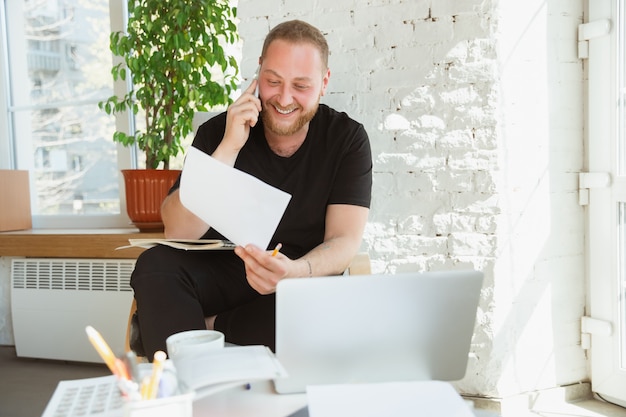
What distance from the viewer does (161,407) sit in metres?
0.60

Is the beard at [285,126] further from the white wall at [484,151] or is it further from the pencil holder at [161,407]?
the pencil holder at [161,407]

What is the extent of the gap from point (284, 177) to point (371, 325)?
93cm

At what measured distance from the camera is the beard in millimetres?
1684

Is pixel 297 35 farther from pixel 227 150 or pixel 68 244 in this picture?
pixel 68 244

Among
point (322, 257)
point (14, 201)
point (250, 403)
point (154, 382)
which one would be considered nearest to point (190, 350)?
point (250, 403)

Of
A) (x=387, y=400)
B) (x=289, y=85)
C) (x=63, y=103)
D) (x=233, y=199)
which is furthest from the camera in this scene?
(x=63, y=103)

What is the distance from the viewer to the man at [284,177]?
1510 mm

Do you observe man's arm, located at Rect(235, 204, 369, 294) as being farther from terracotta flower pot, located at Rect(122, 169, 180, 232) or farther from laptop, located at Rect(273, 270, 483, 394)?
terracotta flower pot, located at Rect(122, 169, 180, 232)

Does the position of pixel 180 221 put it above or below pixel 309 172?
below

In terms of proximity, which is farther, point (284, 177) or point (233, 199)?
point (284, 177)

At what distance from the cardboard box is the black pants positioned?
191 centimetres

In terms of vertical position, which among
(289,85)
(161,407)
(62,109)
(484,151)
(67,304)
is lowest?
(67,304)

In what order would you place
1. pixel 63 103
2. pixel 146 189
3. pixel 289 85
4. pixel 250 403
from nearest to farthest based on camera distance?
1. pixel 250 403
2. pixel 289 85
3. pixel 146 189
4. pixel 63 103

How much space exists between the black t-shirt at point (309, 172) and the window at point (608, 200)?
94 centimetres
